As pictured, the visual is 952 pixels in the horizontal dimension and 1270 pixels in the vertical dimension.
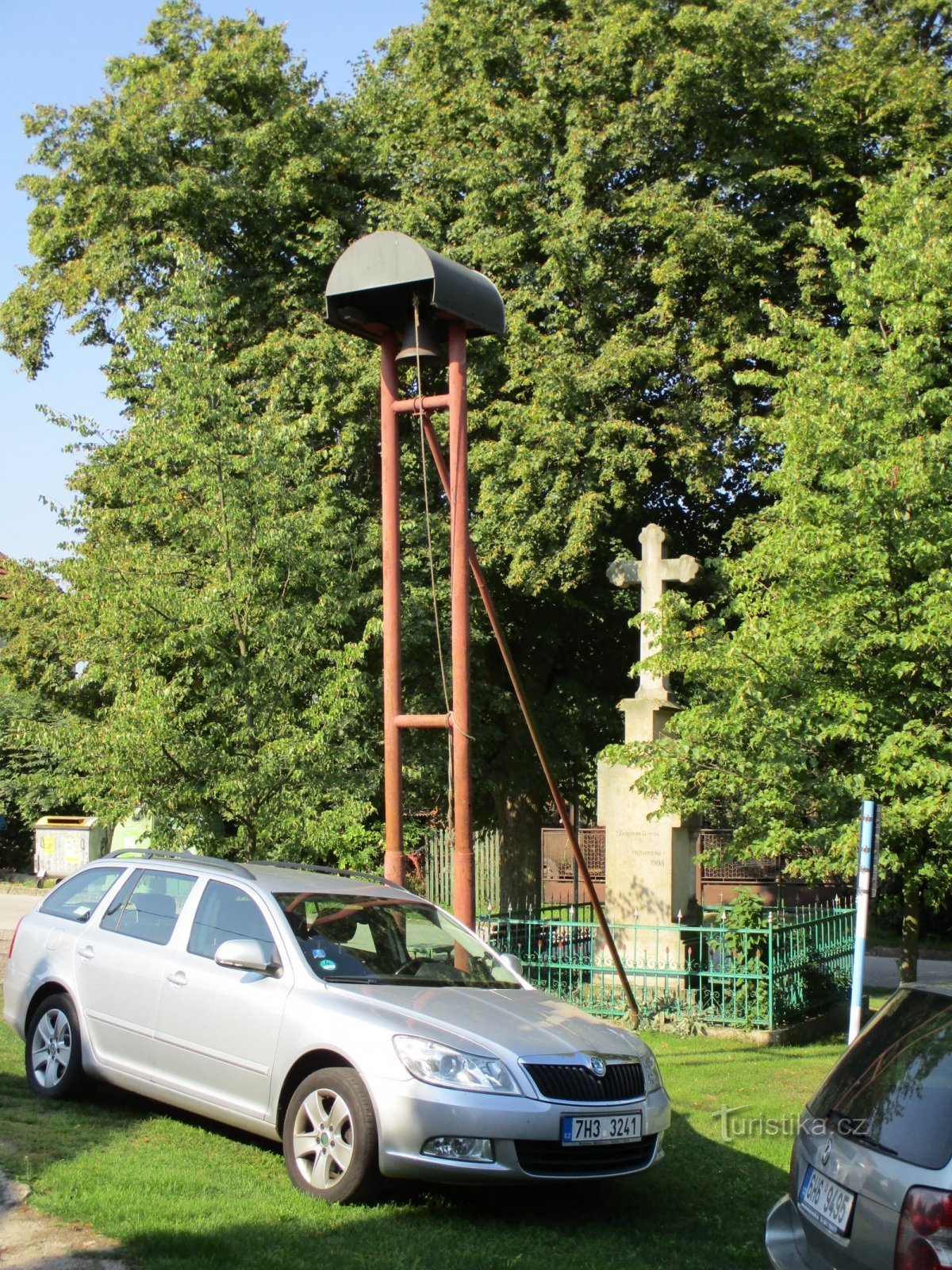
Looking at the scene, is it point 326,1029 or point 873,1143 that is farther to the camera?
point 326,1029

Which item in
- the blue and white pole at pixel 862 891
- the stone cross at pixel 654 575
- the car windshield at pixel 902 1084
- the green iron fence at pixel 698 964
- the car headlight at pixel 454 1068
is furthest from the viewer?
the stone cross at pixel 654 575

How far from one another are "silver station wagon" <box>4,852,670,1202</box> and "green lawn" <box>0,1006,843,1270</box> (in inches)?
8.8

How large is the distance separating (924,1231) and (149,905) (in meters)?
5.14

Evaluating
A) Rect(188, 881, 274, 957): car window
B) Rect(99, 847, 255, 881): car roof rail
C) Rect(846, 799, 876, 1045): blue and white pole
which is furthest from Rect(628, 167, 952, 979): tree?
Rect(188, 881, 274, 957): car window

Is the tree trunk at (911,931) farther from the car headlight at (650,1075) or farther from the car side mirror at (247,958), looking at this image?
the car side mirror at (247,958)

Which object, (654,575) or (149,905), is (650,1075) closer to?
Answer: (149,905)

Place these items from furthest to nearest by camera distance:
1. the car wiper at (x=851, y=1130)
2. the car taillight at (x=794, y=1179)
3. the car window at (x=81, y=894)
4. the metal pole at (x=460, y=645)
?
the metal pole at (x=460, y=645) < the car window at (x=81, y=894) < the car taillight at (x=794, y=1179) < the car wiper at (x=851, y=1130)

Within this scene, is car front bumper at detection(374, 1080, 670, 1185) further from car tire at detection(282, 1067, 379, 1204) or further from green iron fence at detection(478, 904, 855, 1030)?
green iron fence at detection(478, 904, 855, 1030)

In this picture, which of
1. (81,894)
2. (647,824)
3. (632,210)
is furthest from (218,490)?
(632,210)

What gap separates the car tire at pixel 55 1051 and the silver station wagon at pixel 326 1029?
12mm

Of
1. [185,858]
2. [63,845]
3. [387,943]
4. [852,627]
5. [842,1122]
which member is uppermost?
[852,627]

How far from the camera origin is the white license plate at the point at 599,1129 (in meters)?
5.83

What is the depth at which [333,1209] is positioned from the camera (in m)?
5.72

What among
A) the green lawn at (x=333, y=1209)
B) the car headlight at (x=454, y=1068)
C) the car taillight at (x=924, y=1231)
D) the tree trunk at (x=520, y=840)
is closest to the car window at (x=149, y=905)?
the green lawn at (x=333, y=1209)
